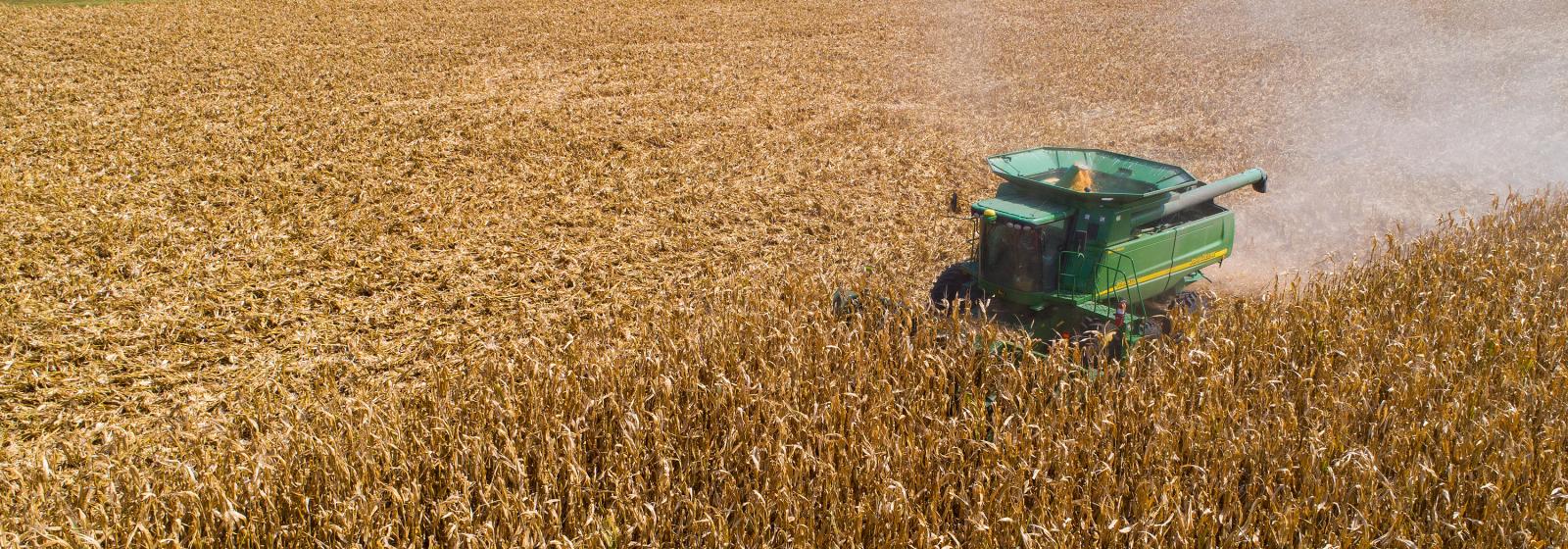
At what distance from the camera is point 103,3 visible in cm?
2061

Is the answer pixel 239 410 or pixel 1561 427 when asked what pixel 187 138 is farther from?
pixel 1561 427

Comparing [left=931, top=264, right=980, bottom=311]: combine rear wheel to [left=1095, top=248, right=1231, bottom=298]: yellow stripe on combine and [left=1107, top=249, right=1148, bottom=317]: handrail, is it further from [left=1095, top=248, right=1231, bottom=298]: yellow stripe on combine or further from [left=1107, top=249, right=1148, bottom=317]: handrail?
[left=1107, top=249, right=1148, bottom=317]: handrail

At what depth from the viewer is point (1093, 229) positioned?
696 centimetres

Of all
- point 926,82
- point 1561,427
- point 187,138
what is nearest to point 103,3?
point 187,138

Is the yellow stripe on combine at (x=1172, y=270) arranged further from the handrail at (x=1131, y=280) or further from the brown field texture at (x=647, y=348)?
the brown field texture at (x=647, y=348)

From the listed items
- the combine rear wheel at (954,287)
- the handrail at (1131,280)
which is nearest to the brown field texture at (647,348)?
the combine rear wheel at (954,287)

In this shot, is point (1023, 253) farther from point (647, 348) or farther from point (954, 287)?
point (647, 348)

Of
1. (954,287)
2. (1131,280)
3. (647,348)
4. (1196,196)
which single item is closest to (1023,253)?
(954,287)

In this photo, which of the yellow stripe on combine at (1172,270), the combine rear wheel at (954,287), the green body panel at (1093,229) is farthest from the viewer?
the combine rear wheel at (954,287)

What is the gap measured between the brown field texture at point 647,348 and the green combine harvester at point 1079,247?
692 mm

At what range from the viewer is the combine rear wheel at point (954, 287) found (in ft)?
24.2

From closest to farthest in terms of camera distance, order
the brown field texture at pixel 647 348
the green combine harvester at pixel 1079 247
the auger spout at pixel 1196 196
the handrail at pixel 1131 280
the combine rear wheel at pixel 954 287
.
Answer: the brown field texture at pixel 647 348
the green combine harvester at pixel 1079 247
the handrail at pixel 1131 280
the combine rear wheel at pixel 954 287
the auger spout at pixel 1196 196

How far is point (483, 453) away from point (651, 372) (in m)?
1.24

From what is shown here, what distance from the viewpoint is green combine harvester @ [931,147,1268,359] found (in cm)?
684
